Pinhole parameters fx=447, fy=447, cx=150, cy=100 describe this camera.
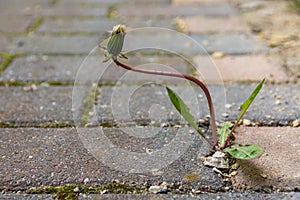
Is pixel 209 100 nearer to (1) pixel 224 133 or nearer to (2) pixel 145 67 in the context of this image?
(1) pixel 224 133

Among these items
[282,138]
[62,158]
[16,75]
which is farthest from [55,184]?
[16,75]

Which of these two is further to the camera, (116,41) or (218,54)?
(218,54)

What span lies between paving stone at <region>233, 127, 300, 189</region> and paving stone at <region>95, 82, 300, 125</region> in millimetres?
75

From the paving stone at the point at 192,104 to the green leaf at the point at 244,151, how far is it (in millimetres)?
250

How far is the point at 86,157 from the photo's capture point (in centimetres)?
119

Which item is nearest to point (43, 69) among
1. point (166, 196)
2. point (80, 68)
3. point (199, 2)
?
point (80, 68)

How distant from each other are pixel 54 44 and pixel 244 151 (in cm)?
125

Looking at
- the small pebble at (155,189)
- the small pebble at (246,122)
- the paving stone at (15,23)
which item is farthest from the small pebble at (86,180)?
the paving stone at (15,23)

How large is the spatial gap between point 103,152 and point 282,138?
19.7 inches

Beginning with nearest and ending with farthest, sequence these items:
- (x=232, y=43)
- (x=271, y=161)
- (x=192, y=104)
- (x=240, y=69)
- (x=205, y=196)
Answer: (x=205, y=196) < (x=271, y=161) < (x=192, y=104) < (x=240, y=69) < (x=232, y=43)

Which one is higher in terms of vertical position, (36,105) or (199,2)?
(199,2)

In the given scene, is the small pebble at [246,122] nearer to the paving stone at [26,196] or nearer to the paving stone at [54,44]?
the paving stone at [26,196]

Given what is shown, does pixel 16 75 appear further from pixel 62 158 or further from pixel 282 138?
pixel 282 138

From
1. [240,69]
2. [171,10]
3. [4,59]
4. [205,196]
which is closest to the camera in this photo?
[205,196]
